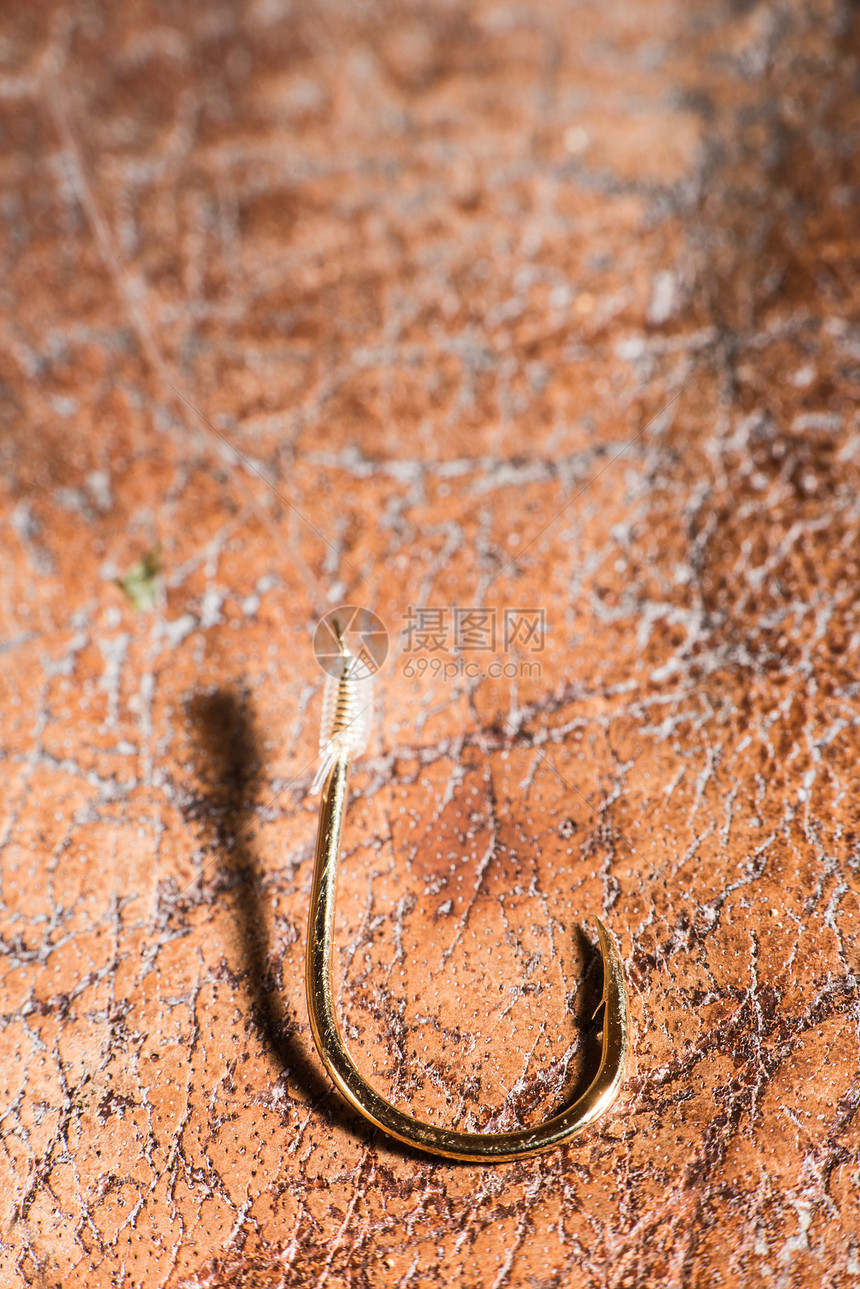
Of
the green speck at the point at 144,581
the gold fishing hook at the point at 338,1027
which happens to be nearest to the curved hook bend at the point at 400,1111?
the gold fishing hook at the point at 338,1027

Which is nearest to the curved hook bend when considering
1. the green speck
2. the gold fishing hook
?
the gold fishing hook

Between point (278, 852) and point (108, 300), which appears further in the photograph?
point (108, 300)

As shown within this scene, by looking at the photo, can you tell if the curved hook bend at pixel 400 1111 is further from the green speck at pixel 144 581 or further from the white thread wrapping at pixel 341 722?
the green speck at pixel 144 581

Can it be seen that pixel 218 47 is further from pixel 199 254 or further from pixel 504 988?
pixel 504 988

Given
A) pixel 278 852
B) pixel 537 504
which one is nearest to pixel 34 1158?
pixel 278 852

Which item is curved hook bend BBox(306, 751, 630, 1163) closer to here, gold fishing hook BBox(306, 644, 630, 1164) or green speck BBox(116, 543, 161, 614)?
gold fishing hook BBox(306, 644, 630, 1164)

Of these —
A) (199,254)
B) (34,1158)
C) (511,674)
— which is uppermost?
(199,254)

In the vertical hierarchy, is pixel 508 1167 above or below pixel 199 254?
below
